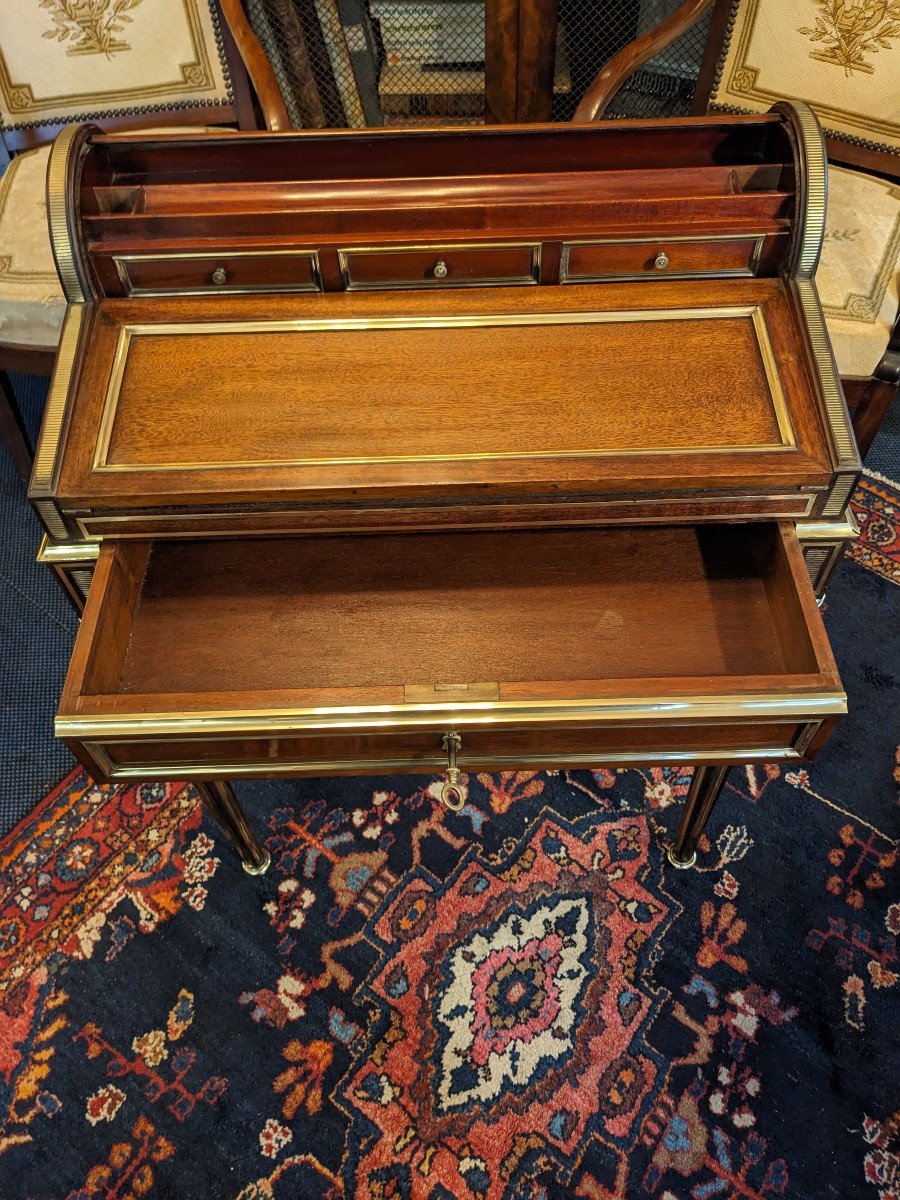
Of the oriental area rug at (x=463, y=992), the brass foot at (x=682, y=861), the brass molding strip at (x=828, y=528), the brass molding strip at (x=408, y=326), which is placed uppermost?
the brass molding strip at (x=408, y=326)

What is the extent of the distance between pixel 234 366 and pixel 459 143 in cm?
41

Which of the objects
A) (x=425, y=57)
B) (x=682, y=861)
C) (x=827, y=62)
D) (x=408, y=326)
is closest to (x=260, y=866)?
(x=682, y=861)

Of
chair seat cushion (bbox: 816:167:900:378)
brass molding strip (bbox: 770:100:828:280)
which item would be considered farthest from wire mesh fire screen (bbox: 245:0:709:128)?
brass molding strip (bbox: 770:100:828:280)

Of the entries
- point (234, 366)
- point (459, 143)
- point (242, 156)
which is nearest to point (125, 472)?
point (234, 366)

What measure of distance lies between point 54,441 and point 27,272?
58 centimetres

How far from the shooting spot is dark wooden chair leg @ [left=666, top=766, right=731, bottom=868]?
1.11 meters

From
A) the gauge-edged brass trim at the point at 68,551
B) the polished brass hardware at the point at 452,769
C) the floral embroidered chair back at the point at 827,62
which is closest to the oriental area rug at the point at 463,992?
the polished brass hardware at the point at 452,769

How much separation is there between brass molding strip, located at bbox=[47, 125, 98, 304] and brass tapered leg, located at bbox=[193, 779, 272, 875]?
0.60m

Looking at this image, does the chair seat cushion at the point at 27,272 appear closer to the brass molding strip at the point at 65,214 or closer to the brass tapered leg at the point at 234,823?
the brass molding strip at the point at 65,214

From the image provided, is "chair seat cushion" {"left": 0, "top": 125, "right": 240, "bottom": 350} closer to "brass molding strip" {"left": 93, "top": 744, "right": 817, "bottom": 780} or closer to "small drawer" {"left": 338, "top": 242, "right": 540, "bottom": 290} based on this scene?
"small drawer" {"left": 338, "top": 242, "right": 540, "bottom": 290}

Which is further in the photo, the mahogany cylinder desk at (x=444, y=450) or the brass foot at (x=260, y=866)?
the brass foot at (x=260, y=866)

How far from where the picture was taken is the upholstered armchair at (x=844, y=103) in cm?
134

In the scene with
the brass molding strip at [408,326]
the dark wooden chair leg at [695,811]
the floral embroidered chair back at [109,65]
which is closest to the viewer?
the brass molding strip at [408,326]

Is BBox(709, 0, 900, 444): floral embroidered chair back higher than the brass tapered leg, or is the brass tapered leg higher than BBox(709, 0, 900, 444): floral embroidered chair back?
BBox(709, 0, 900, 444): floral embroidered chair back
